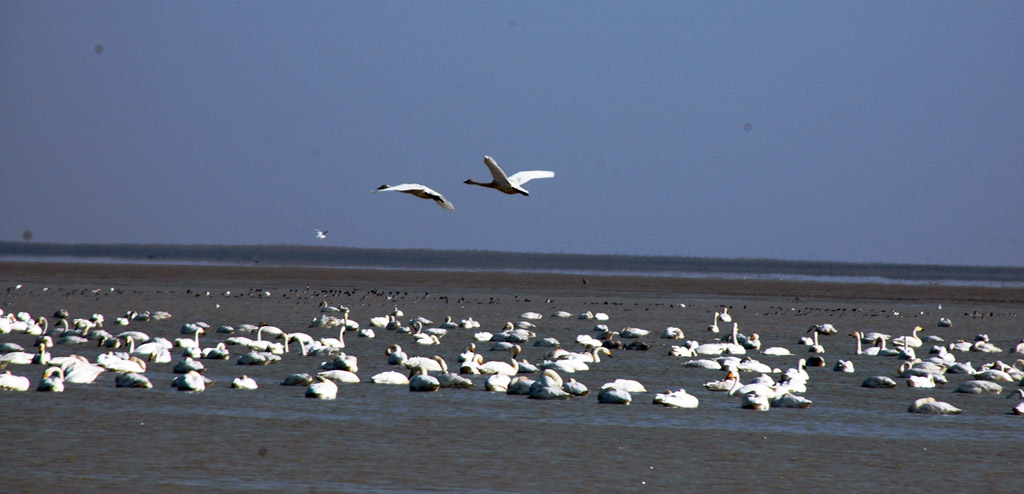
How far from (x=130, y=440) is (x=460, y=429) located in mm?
4163

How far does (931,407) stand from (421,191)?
28.9ft

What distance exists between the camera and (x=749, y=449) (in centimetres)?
1482

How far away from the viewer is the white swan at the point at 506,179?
15.9 metres

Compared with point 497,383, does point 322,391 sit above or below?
below

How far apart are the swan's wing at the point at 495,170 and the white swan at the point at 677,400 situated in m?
4.37

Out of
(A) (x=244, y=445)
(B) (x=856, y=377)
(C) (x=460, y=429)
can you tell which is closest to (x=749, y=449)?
(C) (x=460, y=429)

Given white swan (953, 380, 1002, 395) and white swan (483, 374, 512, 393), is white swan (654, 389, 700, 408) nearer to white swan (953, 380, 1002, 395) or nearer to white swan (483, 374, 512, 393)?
white swan (483, 374, 512, 393)

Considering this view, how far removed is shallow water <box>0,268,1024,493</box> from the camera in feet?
41.8

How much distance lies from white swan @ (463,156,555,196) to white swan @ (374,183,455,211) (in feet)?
2.47

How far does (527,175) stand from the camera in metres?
18.8

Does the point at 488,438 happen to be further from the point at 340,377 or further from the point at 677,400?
the point at 340,377

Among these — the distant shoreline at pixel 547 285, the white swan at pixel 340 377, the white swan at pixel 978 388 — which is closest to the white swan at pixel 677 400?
the white swan at pixel 340 377

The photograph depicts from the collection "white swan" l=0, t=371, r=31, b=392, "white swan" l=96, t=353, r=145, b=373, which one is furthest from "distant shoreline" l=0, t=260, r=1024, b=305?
"white swan" l=0, t=371, r=31, b=392

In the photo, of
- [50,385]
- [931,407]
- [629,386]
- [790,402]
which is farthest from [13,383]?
[931,407]
